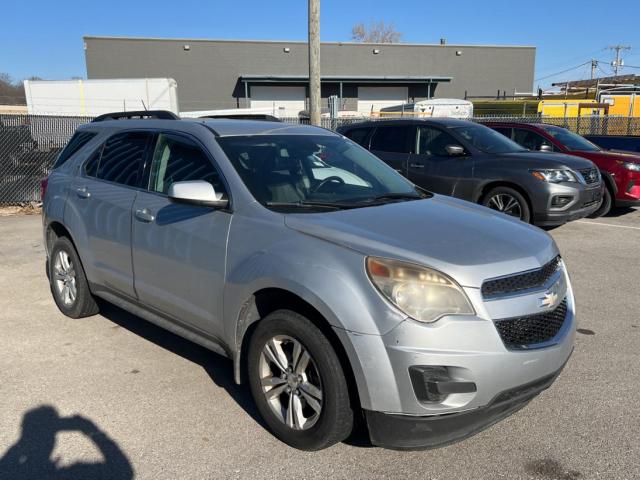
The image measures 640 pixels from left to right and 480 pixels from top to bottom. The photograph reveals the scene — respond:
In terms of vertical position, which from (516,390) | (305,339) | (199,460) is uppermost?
(305,339)

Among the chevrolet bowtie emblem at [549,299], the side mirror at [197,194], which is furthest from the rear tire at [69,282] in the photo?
the chevrolet bowtie emblem at [549,299]

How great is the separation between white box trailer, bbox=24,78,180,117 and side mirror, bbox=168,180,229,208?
23.4 metres

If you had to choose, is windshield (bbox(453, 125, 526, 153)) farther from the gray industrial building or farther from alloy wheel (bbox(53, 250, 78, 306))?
the gray industrial building

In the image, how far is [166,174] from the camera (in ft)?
13.0

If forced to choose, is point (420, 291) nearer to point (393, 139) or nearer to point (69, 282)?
point (69, 282)

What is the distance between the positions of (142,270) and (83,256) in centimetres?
101

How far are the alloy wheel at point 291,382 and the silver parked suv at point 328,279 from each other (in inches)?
0.4

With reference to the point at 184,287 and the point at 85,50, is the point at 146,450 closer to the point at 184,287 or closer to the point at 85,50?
the point at 184,287

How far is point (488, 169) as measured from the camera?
8.19 metres

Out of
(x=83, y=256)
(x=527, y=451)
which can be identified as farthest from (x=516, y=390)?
(x=83, y=256)

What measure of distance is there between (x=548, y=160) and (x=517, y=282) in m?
5.94

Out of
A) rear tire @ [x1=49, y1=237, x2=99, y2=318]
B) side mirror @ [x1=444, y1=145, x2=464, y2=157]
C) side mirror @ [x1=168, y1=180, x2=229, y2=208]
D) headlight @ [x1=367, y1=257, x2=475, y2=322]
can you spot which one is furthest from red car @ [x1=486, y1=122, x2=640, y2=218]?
headlight @ [x1=367, y1=257, x2=475, y2=322]

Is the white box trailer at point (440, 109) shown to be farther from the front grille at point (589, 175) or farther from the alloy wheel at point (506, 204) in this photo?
the alloy wheel at point (506, 204)

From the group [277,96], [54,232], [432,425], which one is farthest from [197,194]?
[277,96]
